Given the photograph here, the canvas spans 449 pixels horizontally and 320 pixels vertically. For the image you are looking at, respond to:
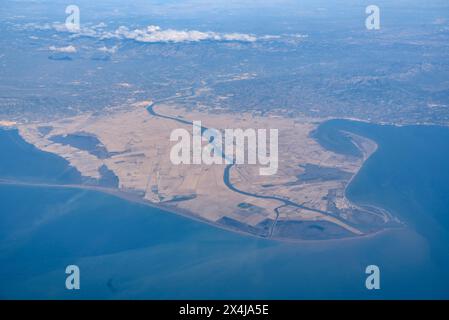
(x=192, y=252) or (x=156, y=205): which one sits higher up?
(x=156, y=205)

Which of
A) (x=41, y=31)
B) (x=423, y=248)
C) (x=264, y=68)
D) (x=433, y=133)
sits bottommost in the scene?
(x=423, y=248)

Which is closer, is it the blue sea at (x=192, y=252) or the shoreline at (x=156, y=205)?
the blue sea at (x=192, y=252)

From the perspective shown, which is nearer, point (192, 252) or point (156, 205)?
point (192, 252)

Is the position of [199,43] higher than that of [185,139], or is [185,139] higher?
[199,43]

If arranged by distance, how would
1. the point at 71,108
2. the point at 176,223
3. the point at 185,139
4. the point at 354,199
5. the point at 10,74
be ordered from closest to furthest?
the point at 176,223
the point at 354,199
the point at 185,139
the point at 71,108
the point at 10,74

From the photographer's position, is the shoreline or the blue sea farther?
the shoreline

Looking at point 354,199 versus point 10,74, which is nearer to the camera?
point 354,199

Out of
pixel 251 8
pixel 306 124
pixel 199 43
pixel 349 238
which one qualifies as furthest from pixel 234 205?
pixel 251 8

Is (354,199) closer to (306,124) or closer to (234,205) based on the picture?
(234,205)
